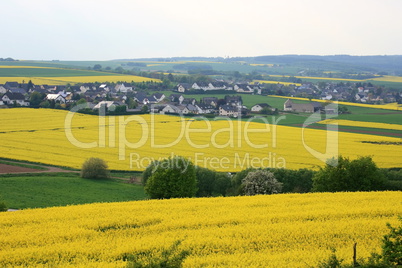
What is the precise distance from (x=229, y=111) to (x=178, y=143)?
1285 inches

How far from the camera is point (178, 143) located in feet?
→ 165

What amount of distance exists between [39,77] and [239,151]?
112699 millimetres

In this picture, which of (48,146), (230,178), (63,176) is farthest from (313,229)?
(48,146)

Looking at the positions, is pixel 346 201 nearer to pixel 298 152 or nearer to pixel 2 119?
pixel 298 152

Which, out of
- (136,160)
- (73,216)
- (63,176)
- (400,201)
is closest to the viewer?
(73,216)

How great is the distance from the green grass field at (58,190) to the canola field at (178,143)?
448 centimetres

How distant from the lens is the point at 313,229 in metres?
17.2

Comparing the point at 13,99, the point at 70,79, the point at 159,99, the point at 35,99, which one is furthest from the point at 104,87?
the point at 35,99

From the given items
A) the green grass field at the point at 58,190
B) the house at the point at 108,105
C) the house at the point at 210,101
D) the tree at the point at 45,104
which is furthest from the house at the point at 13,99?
the green grass field at the point at 58,190

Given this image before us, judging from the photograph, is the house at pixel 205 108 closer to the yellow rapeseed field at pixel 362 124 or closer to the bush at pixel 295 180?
the yellow rapeseed field at pixel 362 124

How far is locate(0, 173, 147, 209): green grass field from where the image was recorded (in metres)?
29.4

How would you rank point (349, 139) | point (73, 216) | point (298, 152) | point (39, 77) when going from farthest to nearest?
point (39, 77)
point (349, 139)
point (298, 152)
point (73, 216)

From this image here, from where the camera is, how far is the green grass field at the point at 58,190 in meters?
29.4

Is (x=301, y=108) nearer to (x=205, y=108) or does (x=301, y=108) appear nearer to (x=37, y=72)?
(x=205, y=108)
